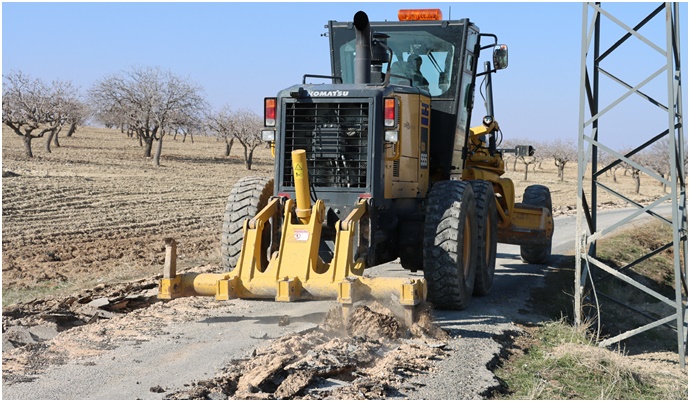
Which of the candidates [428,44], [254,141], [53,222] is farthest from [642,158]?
[428,44]

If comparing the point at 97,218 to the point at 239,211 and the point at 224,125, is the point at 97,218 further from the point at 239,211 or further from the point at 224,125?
the point at 224,125

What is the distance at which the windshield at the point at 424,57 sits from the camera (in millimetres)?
10133

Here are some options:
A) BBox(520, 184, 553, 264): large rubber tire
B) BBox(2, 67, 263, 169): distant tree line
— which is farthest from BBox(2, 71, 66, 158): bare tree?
BBox(520, 184, 553, 264): large rubber tire

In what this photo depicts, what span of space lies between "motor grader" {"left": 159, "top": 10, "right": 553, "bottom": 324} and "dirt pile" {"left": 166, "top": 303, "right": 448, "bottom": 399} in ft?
1.11

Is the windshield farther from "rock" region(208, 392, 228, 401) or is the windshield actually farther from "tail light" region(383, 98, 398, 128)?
"rock" region(208, 392, 228, 401)

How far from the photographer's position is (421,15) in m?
10.3

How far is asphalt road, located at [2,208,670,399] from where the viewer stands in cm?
614

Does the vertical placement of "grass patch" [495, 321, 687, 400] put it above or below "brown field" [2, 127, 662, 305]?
below

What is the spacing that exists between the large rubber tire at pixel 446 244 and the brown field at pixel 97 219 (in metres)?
5.19

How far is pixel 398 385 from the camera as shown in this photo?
6.23m

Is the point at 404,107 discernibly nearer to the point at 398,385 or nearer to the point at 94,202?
the point at 398,385

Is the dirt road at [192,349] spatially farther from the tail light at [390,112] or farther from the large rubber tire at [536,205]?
the large rubber tire at [536,205]

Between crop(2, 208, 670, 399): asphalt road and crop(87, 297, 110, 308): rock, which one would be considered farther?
crop(87, 297, 110, 308): rock

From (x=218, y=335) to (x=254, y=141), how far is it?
46152mm
